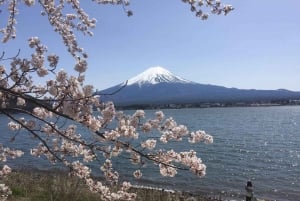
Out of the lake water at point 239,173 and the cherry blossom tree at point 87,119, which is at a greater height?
the cherry blossom tree at point 87,119

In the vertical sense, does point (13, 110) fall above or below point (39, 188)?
above

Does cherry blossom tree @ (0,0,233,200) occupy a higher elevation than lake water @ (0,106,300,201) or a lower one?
higher

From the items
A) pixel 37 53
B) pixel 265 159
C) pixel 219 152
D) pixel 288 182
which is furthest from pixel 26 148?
pixel 37 53

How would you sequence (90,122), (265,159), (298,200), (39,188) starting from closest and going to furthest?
(90,122), (39,188), (298,200), (265,159)

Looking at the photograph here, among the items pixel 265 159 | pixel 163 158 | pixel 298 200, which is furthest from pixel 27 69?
pixel 265 159

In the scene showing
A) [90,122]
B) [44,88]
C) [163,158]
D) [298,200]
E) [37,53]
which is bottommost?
[298,200]

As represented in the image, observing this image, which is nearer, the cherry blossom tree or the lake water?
the cherry blossom tree

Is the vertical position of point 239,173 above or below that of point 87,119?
below

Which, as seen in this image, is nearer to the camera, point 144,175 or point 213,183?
point 213,183

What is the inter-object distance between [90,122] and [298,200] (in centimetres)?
1603

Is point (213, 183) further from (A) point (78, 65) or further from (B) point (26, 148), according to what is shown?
(B) point (26, 148)

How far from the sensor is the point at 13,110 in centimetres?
360

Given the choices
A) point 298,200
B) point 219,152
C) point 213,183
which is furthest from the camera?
point 219,152

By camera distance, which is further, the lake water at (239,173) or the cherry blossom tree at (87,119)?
the lake water at (239,173)
